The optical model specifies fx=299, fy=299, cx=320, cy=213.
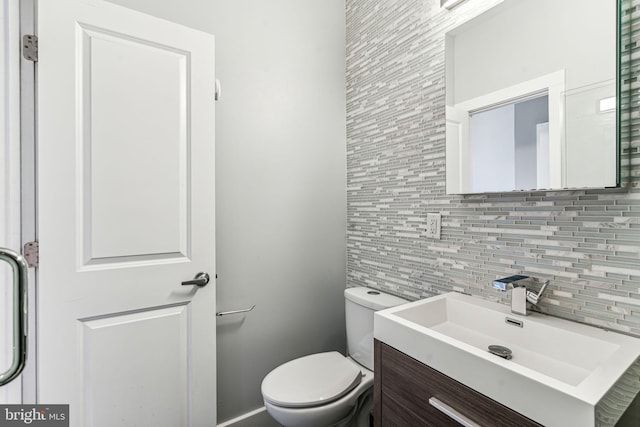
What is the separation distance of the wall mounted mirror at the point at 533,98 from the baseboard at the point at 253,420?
1476 millimetres

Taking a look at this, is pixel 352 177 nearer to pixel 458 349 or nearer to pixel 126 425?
pixel 458 349

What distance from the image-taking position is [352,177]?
1.86m

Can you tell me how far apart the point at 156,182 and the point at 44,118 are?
1.25 ft

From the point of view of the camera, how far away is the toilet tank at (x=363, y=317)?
142 cm

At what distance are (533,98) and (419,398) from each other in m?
1.02

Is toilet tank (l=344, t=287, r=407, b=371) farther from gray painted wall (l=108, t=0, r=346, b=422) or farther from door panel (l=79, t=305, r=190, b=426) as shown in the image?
door panel (l=79, t=305, r=190, b=426)

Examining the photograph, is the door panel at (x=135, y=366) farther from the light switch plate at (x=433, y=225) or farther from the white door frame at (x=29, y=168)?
the light switch plate at (x=433, y=225)

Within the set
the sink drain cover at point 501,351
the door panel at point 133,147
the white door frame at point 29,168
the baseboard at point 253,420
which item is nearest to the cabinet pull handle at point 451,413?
the sink drain cover at point 501,351

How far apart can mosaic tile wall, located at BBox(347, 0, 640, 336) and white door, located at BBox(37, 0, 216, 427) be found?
86 cm

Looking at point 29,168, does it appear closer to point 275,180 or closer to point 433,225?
point 275,180

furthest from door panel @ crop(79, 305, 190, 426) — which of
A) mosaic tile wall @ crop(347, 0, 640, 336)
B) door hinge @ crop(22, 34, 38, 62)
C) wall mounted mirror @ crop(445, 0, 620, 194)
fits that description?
wall mounted mirror @ crop(445, 0, 620, 194)

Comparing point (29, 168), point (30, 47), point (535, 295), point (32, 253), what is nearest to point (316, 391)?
point (535, 295)

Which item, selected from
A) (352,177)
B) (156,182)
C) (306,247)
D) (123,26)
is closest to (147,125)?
(156,182)

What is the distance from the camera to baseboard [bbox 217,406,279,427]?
1.51 meters
